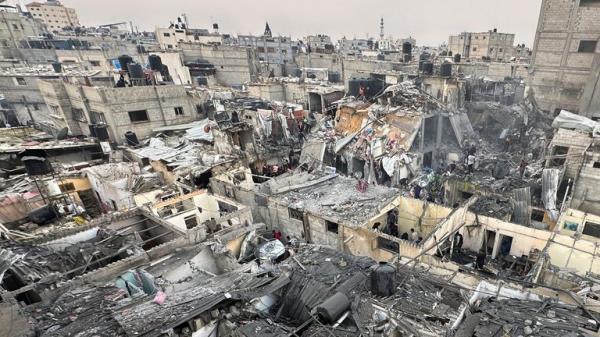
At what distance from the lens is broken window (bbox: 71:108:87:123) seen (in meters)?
28.4

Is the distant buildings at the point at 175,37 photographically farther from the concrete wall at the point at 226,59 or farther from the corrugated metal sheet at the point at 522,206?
the corrugated metal sheet at the point at 522,206

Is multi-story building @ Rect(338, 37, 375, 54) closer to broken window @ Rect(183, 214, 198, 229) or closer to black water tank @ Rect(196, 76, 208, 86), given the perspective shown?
black water tank @ Rect(196, 76, 208, 86)

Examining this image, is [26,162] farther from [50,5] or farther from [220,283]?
[50,5]

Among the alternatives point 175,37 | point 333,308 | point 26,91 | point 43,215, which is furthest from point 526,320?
point 175,37

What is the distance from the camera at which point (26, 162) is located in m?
17.7

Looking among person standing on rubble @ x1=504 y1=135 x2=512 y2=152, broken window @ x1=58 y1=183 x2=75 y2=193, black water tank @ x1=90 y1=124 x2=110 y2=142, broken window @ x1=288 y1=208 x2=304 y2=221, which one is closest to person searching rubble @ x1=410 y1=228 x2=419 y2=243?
broken window @ x1=288 y1=208 x2=304 y2=221

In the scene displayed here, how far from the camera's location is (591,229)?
1577cm

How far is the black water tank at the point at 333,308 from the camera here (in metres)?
8.15

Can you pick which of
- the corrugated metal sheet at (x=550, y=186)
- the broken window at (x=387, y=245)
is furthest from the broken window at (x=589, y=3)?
the broken window at (x=387, y=245)

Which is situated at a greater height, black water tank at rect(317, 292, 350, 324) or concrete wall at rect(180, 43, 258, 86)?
concrete wall at rect(180, 43, 258, 86)

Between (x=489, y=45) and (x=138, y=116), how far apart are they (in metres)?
62.2

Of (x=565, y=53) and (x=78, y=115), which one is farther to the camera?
(x=565, y=53)

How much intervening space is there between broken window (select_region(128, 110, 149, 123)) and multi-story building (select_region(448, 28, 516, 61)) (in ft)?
191

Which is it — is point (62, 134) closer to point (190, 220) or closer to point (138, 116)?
point (138, 116)
